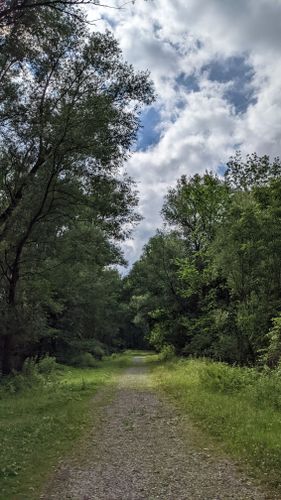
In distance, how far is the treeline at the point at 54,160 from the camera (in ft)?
47.1

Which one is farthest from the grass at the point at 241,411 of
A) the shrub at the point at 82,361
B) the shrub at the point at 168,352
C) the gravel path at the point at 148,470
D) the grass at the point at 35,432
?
the shrub at the point at 82,361

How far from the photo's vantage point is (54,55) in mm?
16203

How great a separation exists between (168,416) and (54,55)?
479 inches

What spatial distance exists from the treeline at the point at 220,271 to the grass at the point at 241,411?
11.2 ft

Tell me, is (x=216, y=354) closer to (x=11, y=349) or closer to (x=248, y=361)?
(x=248, y=361)

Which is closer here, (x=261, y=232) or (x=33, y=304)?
(x=261, y=232)

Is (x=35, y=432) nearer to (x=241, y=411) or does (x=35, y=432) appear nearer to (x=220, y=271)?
(x=241, y=411)

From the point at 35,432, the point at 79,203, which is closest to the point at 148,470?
the point at 35,432

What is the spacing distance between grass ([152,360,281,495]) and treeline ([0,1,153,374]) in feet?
26.0

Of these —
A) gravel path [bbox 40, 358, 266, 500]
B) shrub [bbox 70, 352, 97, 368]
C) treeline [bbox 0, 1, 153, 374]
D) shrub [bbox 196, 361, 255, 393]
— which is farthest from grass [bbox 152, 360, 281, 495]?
shrub [bbox 70, 352, 97, 368]

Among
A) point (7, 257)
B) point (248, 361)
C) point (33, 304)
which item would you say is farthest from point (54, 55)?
point (248, 361)

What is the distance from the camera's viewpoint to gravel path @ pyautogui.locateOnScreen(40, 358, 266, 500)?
22.4ft

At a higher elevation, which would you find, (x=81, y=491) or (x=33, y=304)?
(x=33, y=304)

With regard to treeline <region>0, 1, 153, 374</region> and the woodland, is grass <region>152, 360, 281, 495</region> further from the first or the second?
treeline <region>0, 1, 153, 374</region>
